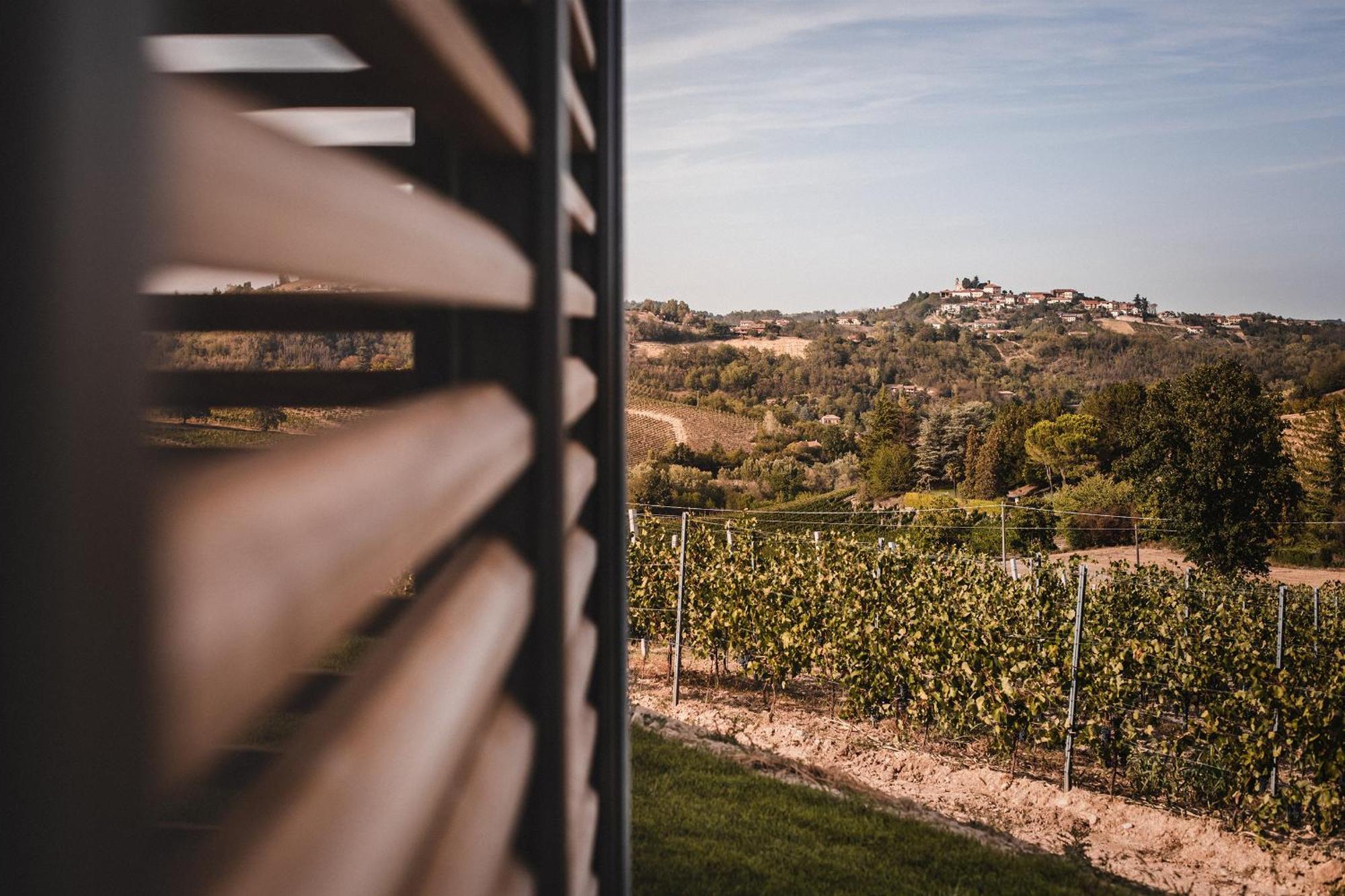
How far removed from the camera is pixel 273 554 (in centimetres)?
23

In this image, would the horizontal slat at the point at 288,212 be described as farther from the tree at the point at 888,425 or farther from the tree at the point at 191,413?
the tree at the point at 888,425

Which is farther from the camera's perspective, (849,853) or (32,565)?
(849,853)

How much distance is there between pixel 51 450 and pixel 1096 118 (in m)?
97.3

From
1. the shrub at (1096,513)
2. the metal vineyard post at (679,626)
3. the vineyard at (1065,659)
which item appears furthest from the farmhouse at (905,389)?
the metal vineyard post at (679,626)

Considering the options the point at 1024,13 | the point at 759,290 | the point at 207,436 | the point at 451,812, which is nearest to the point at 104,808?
the point at 451,812

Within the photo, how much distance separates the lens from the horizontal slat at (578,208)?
66 cm

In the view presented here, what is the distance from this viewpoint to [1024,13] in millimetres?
82500

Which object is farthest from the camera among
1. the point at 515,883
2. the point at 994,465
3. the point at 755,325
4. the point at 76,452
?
the point at 755,325

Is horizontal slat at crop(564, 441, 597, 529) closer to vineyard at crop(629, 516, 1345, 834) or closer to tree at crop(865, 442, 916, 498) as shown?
vineyard at crop(629, 516, 1345, 834)

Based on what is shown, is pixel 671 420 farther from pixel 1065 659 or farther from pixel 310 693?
pixel 310 693

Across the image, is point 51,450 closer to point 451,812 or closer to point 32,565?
point 32,565

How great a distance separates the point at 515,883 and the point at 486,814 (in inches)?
4.5

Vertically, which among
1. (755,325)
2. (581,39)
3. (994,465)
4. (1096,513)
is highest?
(755,325)

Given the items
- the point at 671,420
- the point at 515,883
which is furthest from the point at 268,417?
the point at 671,420
